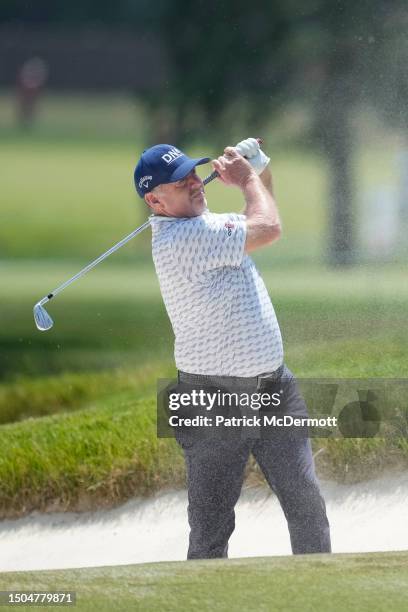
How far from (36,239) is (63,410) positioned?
6.57m

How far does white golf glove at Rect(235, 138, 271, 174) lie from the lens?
11.4 ft

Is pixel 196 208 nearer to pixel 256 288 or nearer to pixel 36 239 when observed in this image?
pixel 256 288

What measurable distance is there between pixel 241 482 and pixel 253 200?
2.49 ft

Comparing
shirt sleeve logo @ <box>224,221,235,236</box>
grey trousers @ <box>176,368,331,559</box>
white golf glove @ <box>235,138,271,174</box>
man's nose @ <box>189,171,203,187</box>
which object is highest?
white golf glove @ <box>235,138,271,174</box>

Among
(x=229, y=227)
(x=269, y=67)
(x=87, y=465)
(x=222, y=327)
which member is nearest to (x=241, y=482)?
(x=222, y=327)

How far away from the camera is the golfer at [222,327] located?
10.7 feet

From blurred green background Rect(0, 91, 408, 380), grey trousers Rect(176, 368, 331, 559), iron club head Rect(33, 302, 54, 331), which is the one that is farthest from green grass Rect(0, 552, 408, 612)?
blurred green background Rect(0, 91, 408, 380)

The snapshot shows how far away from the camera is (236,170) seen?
11.1 ft

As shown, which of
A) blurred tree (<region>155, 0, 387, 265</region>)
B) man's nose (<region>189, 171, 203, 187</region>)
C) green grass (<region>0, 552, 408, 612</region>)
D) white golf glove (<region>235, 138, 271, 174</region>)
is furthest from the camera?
blurred tree (<region>155, 0, 387, 265</region>)

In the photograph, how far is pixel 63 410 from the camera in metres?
6.81

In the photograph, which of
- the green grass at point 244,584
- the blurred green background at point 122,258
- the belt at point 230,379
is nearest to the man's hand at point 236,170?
the belt at point 230,379

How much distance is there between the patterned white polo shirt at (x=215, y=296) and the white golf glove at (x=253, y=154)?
241mm

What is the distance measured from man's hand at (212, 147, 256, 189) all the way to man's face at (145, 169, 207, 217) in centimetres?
8

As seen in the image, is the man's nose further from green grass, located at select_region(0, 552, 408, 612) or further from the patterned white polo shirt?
green grass, located at select_region(0, 552, 408, 612)
